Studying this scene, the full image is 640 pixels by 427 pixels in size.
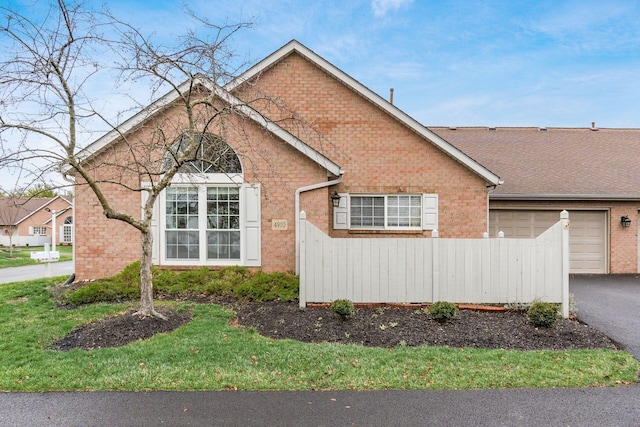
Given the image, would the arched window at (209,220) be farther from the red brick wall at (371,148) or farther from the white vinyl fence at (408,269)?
the red brick wall at (371,148)

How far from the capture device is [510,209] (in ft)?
43.2

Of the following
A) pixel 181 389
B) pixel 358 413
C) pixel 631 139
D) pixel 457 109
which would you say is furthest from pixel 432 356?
pixel 457 109

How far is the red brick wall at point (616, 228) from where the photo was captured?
13.0 metres

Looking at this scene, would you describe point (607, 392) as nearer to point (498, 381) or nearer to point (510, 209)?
point (498, 381)

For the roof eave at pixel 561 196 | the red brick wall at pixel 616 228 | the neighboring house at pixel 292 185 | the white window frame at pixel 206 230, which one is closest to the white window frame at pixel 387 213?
the neighboring house at pixel 292 185

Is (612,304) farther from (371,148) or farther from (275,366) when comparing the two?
(275,366)

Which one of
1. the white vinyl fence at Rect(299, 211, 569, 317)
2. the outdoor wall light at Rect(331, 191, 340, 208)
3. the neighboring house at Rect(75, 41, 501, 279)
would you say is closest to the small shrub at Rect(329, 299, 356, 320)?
the white vinyl fence at Rect(299, 211, 569, 317)

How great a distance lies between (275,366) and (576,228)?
1273 cm

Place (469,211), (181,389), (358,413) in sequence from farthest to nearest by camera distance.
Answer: (469,211) < (181,389) < (358,413)

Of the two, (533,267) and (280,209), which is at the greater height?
(280,209)

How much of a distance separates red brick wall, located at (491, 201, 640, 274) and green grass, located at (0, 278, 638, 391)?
8.47 m

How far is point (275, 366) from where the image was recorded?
16.0 ft

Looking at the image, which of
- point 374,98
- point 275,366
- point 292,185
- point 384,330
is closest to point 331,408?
point 275,366

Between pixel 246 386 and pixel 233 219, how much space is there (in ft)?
19.0
